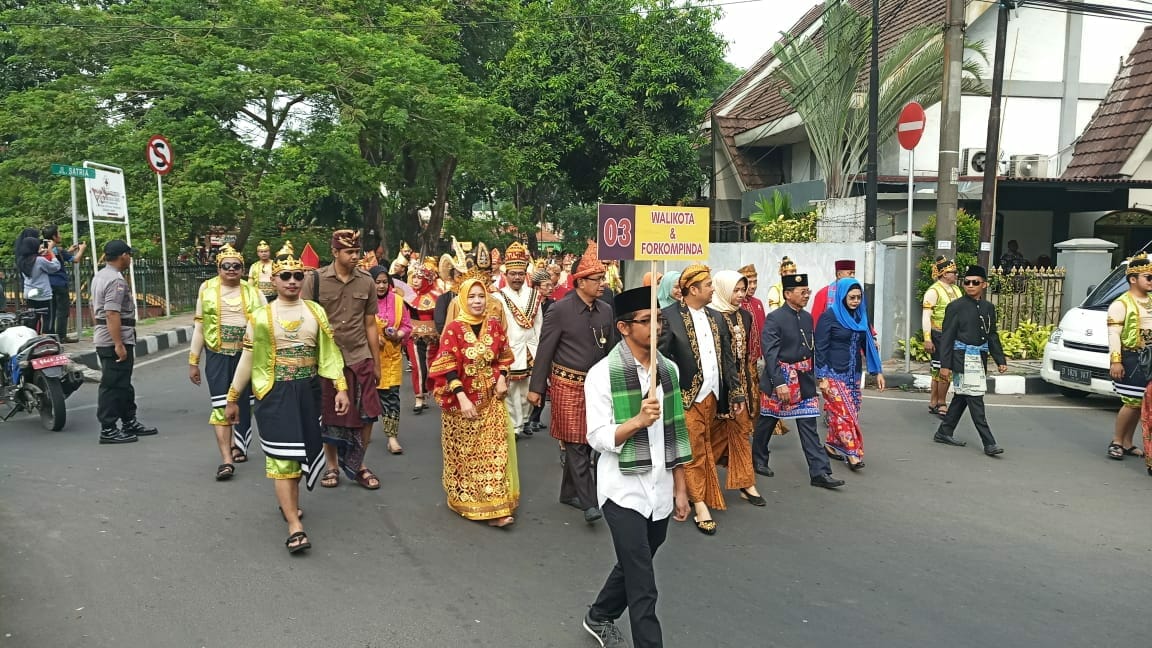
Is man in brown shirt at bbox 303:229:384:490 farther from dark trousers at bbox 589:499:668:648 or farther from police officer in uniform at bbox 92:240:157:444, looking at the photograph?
dark trousers at bbox 589:499:668:648

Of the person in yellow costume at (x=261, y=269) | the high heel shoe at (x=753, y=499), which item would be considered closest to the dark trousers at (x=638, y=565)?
the high heel shoe at (x=753, y=499)

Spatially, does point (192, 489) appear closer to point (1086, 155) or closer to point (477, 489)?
point (477, 489)

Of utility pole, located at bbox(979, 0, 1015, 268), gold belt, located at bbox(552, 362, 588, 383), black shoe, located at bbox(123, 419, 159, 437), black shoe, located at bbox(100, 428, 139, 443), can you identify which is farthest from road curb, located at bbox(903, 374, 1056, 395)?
black shoe, located at bbox(100, 428, 139, 443)

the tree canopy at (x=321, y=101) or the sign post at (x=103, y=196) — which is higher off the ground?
the tree canopy at (x=321, y=101)

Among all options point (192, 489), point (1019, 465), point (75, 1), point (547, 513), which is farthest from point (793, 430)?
point (75, 1)

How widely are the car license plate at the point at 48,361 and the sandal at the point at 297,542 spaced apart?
4.40 m

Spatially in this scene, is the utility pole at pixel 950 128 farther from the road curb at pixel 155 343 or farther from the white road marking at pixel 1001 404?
the road curb at pixel 155 343

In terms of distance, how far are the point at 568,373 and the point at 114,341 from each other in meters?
4.05

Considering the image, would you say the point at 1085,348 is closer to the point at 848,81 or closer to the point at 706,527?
the point at 706,527

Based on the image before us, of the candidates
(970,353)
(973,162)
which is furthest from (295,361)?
(973,162)

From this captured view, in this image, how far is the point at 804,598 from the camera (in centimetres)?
444

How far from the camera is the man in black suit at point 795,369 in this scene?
629cm

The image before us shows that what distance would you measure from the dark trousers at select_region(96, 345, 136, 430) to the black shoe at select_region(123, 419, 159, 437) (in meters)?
0.07

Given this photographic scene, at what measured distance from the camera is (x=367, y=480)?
6.35 meters
